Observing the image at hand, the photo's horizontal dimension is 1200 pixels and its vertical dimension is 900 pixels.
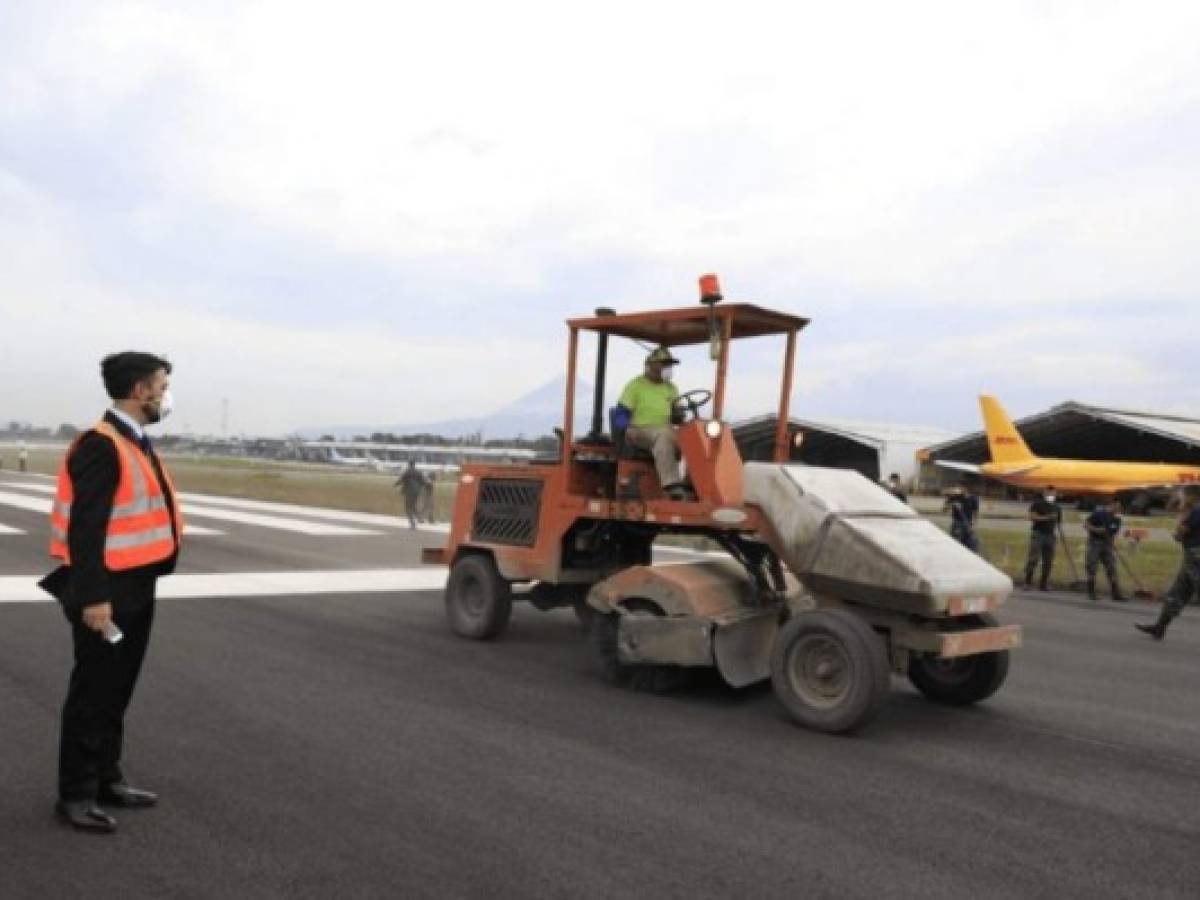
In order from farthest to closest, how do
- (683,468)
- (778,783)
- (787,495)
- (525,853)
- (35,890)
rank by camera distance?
1. (683,468)
2. (787,495)
3. (778,783)
4. (525,853)
5. (35,890)

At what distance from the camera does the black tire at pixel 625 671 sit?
6309 mm

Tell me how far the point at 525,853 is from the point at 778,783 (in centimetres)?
145

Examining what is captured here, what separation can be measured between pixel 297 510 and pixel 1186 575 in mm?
17751

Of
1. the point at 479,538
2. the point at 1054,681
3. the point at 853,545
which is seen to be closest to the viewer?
Result: the point at 853,545

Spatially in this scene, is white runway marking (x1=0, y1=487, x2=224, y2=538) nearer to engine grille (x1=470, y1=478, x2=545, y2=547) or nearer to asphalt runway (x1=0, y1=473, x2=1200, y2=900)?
asphalt runway (x1=0, y1=473, x2=1200, y2=900)

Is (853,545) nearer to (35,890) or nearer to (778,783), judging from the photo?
(778,783)

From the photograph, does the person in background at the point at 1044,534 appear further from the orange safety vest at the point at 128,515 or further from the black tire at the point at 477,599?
the orange safety vest at the point at 128,515

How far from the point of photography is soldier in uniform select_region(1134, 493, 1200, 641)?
9258mm

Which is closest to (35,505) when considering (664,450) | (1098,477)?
(664,450)

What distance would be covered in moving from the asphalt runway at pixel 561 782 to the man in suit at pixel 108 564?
21 cm

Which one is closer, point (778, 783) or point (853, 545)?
point (778, 783)

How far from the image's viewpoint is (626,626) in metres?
6.23

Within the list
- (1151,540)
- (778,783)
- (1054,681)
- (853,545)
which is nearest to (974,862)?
(778,783)

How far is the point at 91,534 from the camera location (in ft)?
12.0
